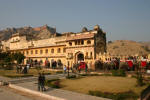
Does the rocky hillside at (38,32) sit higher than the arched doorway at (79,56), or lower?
higher

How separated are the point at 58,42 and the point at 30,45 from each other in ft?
45.2

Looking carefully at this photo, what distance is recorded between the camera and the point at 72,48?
34500 mm

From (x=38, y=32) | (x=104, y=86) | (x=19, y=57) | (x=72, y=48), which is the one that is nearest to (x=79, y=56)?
(x=72, y=48)

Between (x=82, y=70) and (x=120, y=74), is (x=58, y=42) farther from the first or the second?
(x=120, y=74)

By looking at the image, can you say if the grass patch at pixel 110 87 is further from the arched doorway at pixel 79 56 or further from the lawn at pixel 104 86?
the arched doorway at pixel 79 56

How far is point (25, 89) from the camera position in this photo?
42.7 feet

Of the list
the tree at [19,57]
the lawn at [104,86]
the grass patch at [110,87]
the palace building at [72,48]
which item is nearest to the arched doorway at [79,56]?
the palace building at [72,48]

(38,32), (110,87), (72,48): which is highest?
(38,32)

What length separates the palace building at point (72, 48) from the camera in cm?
3089

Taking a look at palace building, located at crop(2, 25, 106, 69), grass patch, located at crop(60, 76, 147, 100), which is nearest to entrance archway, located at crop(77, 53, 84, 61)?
palace building, located at crop(2, 25, 106, 69)

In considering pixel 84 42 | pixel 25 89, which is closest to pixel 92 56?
pixel 84 42

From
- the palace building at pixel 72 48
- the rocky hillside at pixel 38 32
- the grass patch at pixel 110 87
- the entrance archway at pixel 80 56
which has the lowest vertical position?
the grass patch at pixel 110 87

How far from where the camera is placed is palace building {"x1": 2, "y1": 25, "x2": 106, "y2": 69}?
3089 centimetres

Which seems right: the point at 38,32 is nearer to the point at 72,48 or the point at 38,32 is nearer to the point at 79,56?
the point at 72,48
